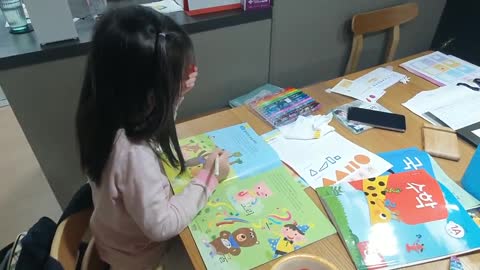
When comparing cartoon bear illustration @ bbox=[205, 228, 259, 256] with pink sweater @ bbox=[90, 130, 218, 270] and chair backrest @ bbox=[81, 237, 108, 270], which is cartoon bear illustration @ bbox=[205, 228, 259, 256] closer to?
pink sweater @ bbox=[90, 130, 218, 270]

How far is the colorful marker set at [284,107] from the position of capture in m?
1.04

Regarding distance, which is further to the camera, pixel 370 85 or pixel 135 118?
pixel 370 85

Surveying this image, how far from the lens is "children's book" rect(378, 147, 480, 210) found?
764 mm

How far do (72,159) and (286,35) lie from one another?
1042 millimetres

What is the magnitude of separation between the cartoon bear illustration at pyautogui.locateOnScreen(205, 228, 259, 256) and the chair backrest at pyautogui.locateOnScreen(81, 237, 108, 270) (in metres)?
0.34

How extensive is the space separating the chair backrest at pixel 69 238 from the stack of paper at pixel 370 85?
0.88 metres

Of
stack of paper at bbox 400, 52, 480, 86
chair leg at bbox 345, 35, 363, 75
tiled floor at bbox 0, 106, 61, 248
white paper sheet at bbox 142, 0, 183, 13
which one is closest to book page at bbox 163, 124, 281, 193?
white paper sheet at bbox 142, 0, 183, 13

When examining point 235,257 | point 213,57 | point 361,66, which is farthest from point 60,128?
point 361,66

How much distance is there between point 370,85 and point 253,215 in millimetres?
736

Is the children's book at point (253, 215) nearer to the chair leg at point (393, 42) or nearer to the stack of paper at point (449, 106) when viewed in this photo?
the stack of paper at point (449, 106)

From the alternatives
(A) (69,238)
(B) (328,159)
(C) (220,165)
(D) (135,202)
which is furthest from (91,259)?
(B) (328,159)

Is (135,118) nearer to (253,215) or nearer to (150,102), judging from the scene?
(150,102)

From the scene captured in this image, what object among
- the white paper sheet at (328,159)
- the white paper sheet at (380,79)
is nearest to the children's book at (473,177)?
the white paper sheet at (328,159)

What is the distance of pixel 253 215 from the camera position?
0.73 metres
